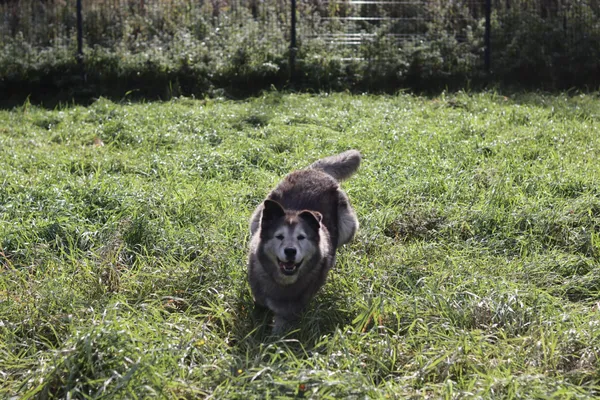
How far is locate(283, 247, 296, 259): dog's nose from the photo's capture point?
168 inches

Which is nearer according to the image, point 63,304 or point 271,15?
point 63,304

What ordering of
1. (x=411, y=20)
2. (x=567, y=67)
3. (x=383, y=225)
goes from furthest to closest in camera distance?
1. (x=411, y=20)
2. (x=567, y=67)
3. (x=383, y=225)

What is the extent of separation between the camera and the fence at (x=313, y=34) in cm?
1198

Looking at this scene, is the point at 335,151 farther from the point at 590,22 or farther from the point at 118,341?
the point at 590,22

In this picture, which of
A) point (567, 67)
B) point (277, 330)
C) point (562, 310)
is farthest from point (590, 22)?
point (277, 330)

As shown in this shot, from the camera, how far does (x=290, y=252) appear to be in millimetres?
4273

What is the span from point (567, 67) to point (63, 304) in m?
10.0

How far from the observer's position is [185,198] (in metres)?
6.15

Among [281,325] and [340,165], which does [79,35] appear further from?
[281,325]

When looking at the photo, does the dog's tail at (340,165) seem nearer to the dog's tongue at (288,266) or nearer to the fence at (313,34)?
the dog's tongue at (288,266)

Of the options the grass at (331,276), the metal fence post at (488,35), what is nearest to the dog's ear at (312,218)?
the grass at (331,276)

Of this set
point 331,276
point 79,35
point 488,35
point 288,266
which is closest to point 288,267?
point 288,266

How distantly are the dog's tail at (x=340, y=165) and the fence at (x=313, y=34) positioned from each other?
6.26 meters

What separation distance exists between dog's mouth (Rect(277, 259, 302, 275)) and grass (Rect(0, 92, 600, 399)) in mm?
320
